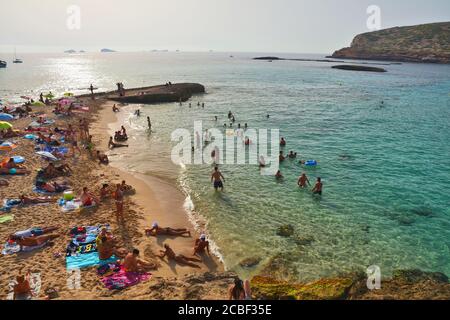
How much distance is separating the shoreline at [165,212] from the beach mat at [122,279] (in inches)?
25.6

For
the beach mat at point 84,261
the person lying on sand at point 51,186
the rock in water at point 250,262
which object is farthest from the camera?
the person lying on sand at point 51,186

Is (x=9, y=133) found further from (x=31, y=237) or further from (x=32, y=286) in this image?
(x=32, y=286)

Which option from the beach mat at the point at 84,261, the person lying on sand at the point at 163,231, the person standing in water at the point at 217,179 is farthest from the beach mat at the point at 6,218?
the person standing in water at the point at 217,179

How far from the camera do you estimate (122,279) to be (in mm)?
10953

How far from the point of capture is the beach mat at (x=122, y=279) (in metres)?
10.6

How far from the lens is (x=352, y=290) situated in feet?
35.1

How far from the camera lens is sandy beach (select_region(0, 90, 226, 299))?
1069 cm

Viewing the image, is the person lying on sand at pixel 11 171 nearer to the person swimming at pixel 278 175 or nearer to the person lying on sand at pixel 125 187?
the person lying on sand at pixel 125 187

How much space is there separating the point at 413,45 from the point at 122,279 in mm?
204721

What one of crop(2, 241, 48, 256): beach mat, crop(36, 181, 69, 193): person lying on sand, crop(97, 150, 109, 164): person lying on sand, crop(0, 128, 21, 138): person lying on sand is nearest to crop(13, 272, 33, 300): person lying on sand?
crop(2, 241, 48, 256): beach mat

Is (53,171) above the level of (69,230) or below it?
above

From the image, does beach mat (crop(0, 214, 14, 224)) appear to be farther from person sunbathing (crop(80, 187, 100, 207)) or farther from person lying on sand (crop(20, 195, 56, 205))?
person sunbathing (crop(80, 187, 100, 207))

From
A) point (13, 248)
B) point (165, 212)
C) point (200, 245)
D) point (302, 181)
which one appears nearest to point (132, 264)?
point (200, 245)

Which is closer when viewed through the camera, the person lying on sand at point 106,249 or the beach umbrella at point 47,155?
the person lying on sand at point 106,249
